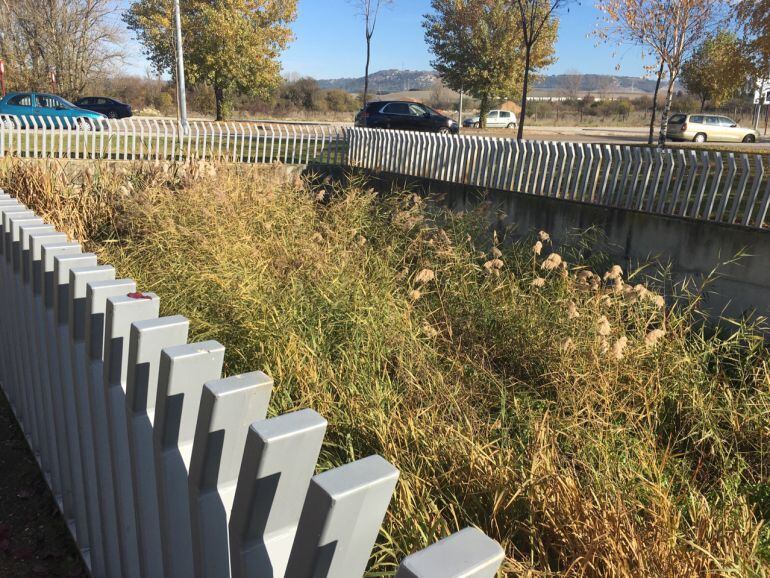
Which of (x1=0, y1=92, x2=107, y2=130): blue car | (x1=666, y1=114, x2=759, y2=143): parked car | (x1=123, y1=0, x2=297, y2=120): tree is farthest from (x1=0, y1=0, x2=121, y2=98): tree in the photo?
(x1=666, y1=114, x2=759, y2=143): parked car

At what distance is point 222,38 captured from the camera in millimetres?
32688

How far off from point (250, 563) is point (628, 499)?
1652 millimetres

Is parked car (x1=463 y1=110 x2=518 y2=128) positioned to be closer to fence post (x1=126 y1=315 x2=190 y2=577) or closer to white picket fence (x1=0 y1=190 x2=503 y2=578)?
white picket fence (x1=0 y1=190 x2=503 y2=578)

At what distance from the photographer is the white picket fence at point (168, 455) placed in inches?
35.8

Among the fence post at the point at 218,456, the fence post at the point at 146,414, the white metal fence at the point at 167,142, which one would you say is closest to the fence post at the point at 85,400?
the fence post at the point at 146,414

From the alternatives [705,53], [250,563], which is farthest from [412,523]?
[705,53]

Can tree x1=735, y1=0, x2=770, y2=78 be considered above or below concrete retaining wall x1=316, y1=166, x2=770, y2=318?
above

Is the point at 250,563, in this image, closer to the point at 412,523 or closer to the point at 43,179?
the point at 412,523

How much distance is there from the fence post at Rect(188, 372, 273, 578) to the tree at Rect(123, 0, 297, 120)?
3397cm

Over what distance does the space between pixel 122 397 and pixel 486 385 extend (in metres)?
2.20

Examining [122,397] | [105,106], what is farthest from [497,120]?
[122,397]

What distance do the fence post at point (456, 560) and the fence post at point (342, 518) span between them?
11 centimetres

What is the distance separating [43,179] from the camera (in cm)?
604

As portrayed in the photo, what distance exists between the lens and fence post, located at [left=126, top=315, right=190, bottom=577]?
1.42 m
